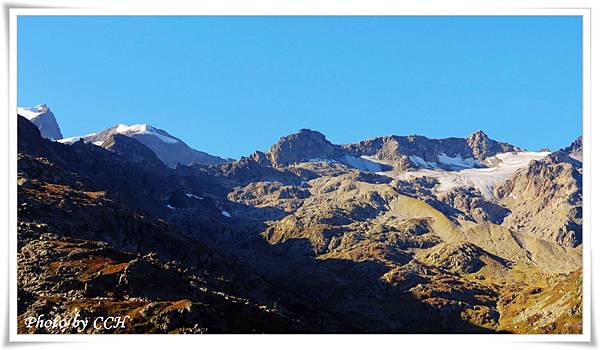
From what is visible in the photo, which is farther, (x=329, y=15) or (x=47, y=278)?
(x=47, y=278)
